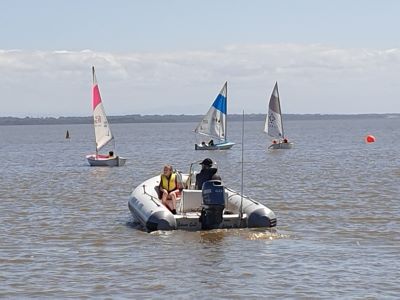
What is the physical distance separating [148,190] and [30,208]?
5524mm

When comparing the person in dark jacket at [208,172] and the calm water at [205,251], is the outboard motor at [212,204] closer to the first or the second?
the calm water at [205,251]

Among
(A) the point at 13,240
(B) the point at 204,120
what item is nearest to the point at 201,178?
(A) the point at 13,240

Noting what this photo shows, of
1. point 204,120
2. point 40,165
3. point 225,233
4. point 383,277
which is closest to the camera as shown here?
point 383,277

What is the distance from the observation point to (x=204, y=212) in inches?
661

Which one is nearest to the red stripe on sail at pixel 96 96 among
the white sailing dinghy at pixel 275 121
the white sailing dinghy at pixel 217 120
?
the white sailing dinghy at pixel 217 120

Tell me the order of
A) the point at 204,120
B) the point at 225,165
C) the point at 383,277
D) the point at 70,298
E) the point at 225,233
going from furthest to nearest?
the point at 204,120 → the point at 225,165 → the point at 225,233 → the point at 383,277 → the point at 70,298

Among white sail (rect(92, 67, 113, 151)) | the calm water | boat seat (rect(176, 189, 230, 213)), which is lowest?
the calm water

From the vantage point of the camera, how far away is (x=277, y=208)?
22453 millimetres

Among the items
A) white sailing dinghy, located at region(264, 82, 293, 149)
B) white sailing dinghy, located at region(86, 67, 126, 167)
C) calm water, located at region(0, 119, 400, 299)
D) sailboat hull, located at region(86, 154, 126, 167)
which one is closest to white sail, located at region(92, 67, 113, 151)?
white sailing dinghy, located at region(86, 67, 126, 167)

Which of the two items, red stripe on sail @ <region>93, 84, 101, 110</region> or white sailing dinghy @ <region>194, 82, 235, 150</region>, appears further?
white sailing dinghy @ <region>194, 82, 235, 150</region>

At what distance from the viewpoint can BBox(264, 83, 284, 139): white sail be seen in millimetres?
58062

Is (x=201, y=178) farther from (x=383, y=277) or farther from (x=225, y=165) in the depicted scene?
(x=225, y=165)

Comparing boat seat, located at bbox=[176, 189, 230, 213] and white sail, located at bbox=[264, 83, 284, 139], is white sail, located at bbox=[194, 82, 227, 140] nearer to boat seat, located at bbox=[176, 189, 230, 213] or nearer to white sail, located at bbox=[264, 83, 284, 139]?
white sail, located at bbox=[264, 83, 284, 139]

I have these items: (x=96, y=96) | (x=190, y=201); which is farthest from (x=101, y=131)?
(x=190, y=201)
